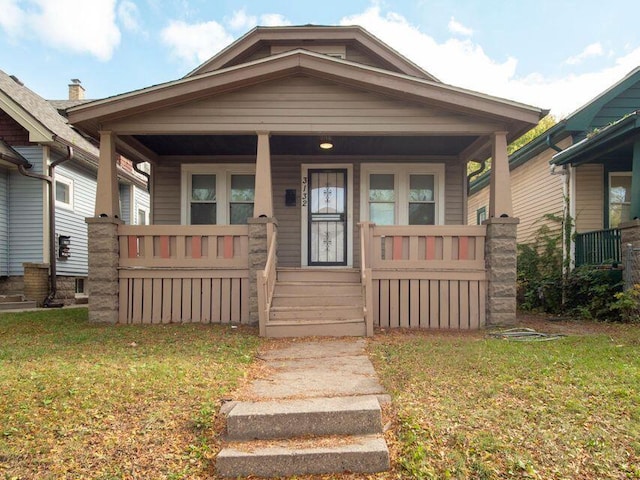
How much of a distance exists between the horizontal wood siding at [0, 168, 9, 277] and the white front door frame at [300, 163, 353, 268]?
720 centimetres

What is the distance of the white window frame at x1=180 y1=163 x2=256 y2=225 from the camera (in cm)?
840

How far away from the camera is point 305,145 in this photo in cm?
802

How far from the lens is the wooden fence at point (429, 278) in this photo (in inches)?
251

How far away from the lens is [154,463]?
2490mm

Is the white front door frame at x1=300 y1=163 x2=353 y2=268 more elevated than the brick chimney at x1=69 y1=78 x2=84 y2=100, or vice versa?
the brick chimney at x1=69 y1=78 x2=84 y2=100

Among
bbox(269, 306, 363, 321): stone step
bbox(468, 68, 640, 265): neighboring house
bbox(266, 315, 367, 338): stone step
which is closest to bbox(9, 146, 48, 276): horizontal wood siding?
bbox(269, 306, 363, 321): stone step

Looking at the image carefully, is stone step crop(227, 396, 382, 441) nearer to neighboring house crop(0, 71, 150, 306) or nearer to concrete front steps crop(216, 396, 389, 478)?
concrete front steps crop(216, 396, 389, 478)

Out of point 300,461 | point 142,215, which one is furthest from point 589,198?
point 142,215

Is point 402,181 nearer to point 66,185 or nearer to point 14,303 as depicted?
point 14,303

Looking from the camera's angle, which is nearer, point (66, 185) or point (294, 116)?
point (294, 116)

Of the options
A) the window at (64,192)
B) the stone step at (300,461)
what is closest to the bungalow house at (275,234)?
the stone step at (300,461)

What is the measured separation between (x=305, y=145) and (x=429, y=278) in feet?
11.2

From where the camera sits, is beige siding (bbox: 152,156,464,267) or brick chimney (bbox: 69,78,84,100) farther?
brick chimney (bbox: 69,78,84,100)

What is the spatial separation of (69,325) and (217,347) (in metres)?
3.03
